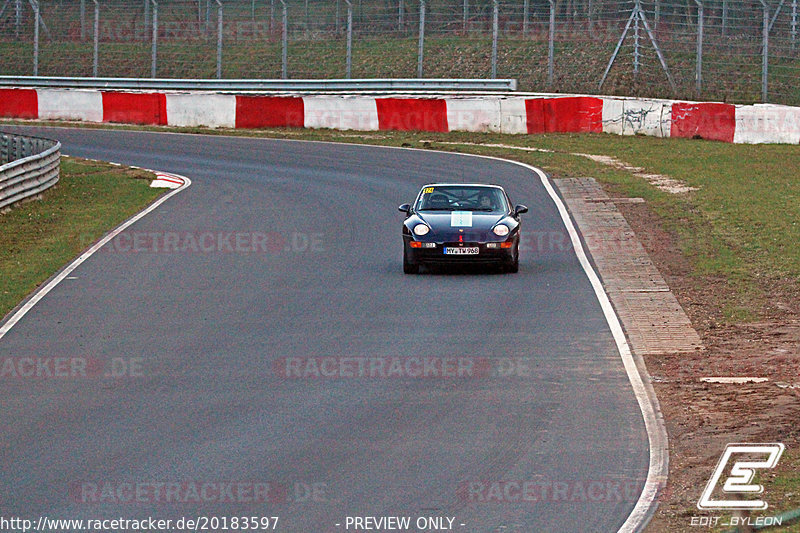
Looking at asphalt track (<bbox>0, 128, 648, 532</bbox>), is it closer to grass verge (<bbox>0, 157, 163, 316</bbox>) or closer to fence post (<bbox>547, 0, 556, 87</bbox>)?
grass verge (<bbox>0, 157, 163, 316</bbox>)

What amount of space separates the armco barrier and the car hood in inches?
653

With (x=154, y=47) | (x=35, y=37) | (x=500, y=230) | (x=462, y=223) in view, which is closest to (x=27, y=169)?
(x=462, y=223)

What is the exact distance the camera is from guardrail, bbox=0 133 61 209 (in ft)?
76.0

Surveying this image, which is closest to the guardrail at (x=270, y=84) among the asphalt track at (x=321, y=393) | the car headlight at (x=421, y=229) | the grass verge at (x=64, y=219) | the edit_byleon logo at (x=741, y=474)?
the grass verge at (x=64, y=219)

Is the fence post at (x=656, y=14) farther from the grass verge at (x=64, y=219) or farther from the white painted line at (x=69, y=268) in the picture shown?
the white painted line at (x=69, y=268)

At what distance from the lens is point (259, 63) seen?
137ft

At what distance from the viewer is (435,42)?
131 ft

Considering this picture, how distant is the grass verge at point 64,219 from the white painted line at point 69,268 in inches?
6.2

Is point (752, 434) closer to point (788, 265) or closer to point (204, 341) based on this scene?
point (204, 341)

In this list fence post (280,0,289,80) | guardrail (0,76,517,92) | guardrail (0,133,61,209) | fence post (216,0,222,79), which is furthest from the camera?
fence post (216,0,222,79)

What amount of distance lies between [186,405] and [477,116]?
2617 centimetres

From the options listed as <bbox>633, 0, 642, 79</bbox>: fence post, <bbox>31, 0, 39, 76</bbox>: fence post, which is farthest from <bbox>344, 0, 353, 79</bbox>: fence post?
<bbox>31, 0, 39, 76</bbox>: fence post

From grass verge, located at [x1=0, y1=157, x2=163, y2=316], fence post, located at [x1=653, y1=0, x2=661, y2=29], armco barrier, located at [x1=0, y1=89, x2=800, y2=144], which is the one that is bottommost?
grass verge, located at [x1=0, y1=157, x2=163, y2=316]

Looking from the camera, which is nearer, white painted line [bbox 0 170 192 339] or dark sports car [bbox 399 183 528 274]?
white painted line [bbox 0 170 192 339]
